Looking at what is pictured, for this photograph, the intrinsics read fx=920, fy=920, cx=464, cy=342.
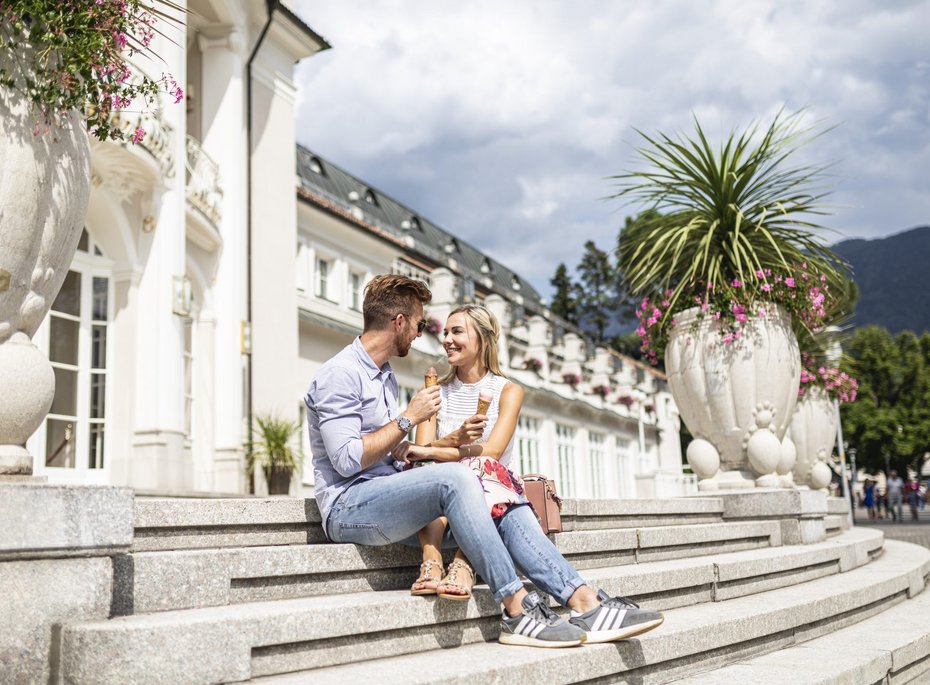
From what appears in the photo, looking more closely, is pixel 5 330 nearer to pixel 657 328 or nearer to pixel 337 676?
pixel 337 676

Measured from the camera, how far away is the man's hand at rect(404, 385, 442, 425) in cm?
365

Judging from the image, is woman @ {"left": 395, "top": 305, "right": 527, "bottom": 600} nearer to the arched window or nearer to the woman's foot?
the woman's foot

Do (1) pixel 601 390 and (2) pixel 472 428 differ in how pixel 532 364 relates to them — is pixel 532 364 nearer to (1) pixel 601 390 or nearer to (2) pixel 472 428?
(1) pixel 601 390

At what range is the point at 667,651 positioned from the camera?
358 centimetres

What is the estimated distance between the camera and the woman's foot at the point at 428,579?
11.0 ft

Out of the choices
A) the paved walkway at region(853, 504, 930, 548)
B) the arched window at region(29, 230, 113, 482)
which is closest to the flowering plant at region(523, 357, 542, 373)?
the paved walkway at region(853, 504, 930, 548)

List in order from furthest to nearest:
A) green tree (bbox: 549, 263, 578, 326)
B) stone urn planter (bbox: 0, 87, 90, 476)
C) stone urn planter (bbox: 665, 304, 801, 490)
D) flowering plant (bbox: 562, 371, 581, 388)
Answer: green tree (bbox: 549, 263, 578, 326) < flowering plant (bbox: 562, 371, 581, 388) < stone urn planter (bbox: 665, 304, 801, 490) < stone urn planter (bbox: 0, 87, 90, 476)

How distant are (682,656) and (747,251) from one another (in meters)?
4.92

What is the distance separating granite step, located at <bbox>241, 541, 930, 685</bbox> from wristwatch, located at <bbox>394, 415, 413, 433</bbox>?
0.84m

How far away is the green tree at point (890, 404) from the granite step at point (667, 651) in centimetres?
4416

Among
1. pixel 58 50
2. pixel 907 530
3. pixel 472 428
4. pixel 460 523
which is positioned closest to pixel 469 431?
pixel 472 428

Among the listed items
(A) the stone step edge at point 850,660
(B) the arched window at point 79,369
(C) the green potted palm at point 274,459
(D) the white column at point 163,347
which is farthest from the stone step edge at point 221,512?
(C) the green potted palm at point 274,459

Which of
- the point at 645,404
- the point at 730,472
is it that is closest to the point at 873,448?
the point at 645,404

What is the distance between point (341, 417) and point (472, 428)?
531mm
